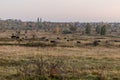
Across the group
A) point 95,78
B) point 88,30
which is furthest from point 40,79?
point 88,30

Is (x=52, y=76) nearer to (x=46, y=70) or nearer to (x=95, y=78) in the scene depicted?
(x=46, y=70)

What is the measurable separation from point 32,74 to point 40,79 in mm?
620

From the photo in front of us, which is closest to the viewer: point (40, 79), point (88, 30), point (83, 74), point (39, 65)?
point (40, 79)

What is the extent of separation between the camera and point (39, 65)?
50.8ft

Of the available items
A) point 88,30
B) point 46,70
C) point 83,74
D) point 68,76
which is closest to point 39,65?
point 46,70

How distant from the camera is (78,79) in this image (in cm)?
1495

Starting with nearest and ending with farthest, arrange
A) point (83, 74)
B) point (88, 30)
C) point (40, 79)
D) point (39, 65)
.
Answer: point (40, 79), point (39, 65), point (83, 74), point (88, 30)

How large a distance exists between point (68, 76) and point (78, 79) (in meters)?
0.57

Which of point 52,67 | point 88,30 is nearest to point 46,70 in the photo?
point 52,67

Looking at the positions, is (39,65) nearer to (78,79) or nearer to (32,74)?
(32,74)

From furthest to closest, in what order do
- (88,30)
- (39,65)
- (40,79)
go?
1. (88,30)
2. (39,65)
3. (40,79)

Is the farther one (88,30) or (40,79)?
(88,30)

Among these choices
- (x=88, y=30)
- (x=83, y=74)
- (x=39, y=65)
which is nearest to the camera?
(x=39, y=65)

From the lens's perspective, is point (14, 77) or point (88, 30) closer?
point (14, 77)
